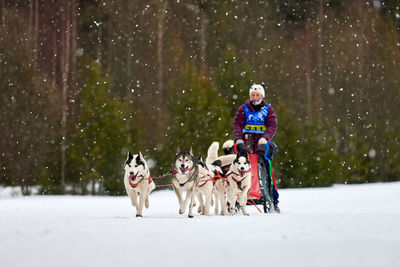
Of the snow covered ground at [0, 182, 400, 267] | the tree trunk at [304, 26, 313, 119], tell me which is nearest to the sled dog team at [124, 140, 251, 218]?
the snow covered ground at [0, 182, 400, 267]

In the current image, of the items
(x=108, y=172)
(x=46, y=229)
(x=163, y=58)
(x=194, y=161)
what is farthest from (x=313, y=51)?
(x=46, y=229)

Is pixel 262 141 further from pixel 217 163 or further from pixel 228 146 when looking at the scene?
pixel 228 146

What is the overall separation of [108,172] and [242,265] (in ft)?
56.8

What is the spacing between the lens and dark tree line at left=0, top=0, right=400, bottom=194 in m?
20.7

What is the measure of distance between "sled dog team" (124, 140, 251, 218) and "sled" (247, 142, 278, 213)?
0.30m

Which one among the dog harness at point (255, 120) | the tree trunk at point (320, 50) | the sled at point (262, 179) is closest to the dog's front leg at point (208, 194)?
the sled at point (262, 179)

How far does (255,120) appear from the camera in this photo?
31.3ft

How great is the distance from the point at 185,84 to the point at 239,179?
599 inches

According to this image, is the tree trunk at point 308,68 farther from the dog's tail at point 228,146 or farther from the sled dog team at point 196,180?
the sled dog team at point 196,180

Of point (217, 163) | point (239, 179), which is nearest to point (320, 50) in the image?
point (217, 163)

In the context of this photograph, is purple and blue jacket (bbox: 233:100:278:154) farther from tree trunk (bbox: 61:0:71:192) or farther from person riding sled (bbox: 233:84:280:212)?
tree trunk (bbox: 61:0:71:192)

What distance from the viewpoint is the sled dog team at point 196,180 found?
8219 mm

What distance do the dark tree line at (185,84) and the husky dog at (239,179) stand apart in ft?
39.3

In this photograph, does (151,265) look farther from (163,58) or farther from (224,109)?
(163,58)
